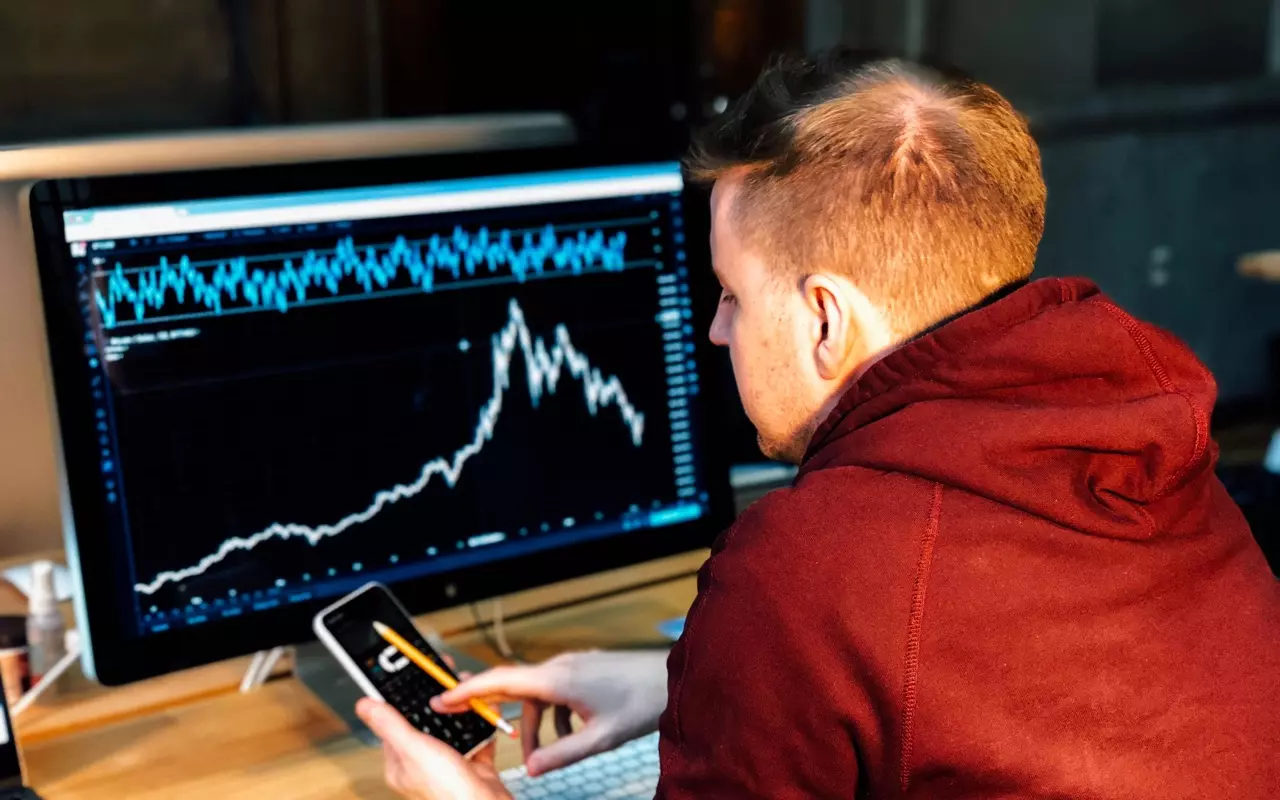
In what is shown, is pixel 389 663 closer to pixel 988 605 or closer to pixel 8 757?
pixel 8 757

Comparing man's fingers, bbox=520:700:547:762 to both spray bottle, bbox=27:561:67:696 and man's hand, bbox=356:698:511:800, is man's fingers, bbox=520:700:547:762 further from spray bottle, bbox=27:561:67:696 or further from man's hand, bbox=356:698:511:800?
spray bottle, bbox=27:561:67:696

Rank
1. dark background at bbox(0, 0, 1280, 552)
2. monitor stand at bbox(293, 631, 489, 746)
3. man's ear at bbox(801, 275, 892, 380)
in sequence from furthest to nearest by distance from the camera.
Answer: dark background at bbox(0, 0, 1280, 552), monitor stand at bbox(293, 631, 489, 746), man's ear at bbox(801, 275, 892, 380)

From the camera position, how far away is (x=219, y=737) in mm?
1148

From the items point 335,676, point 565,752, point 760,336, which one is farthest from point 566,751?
point 760,336

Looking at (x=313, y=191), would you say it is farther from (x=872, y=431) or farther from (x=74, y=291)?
(x=872, y=431)

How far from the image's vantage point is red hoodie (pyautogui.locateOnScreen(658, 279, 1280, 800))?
71 centimetres

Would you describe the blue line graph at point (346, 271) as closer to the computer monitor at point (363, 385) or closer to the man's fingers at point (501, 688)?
the computer monitor at point (363, 385)

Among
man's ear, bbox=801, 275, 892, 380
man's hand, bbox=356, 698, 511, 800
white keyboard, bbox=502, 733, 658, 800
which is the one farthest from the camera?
white keyboard, bbox=502, 733, 658, 800

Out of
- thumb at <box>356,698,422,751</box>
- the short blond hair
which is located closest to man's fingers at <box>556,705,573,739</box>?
thumb at <box>356,698,422,751</box>

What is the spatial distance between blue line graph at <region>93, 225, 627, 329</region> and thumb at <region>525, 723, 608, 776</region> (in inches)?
14.4

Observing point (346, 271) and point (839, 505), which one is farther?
point (346, 271)

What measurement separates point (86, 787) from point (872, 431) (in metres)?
0.68

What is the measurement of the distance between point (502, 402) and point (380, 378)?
108 mm

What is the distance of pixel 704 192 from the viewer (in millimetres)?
1238
